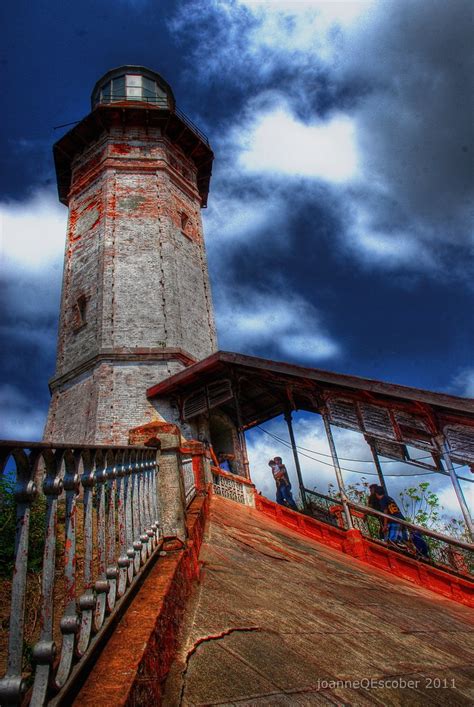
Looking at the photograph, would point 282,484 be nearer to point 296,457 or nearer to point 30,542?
point 296,457

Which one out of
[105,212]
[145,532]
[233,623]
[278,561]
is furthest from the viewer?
[105,212]

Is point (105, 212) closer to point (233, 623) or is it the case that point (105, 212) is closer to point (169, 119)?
point (169, 119)

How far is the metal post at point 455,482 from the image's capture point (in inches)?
286

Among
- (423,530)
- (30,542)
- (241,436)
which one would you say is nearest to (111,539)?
(30,542)

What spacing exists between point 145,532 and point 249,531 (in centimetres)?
351

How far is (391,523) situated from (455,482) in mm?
1551

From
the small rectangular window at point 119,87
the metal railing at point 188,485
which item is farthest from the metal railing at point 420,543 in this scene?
the small rectangular window at point 119,87

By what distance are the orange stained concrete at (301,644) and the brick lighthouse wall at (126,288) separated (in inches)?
336

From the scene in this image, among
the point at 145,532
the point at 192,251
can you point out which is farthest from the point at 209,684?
the point at 192,251

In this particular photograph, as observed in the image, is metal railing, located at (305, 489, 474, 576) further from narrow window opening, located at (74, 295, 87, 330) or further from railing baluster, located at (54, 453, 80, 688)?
narrow window opening, located at (74, 295, 87, 330)

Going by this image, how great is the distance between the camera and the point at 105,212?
51.2 feet

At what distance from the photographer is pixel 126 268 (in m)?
→ 14.7

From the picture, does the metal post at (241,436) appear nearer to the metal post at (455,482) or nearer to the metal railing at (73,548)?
the metal post at (455,482)

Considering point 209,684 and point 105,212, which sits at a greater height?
point 105,212
